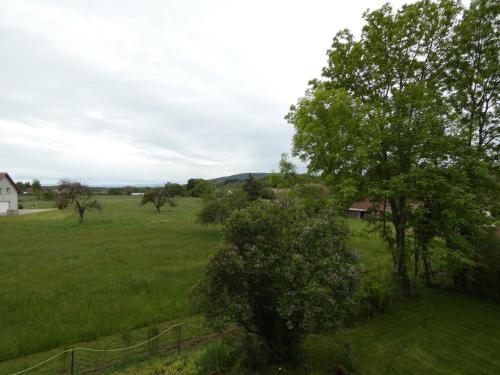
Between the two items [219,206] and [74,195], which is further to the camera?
[74,195]

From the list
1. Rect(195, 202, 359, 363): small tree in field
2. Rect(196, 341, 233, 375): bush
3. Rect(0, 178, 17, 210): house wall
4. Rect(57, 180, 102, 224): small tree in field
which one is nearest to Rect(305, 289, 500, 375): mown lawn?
Rect(195, 202, 359, 363): small tree in field

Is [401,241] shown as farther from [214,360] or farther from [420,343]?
[214,360]

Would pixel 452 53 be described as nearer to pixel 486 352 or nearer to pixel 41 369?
pixel 486 352

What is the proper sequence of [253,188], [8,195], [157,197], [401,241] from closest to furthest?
[401,241] < [253,188] < [8,195] < [157,197]

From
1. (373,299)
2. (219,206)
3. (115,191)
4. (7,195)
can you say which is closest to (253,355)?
(373,299)

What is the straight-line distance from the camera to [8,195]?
52.4 meters

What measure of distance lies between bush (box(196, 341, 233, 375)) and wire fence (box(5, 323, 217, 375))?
1.43 m

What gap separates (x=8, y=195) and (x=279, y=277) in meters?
62.8

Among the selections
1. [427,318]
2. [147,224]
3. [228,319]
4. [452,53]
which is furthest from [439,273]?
[147,224]

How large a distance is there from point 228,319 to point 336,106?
394 inches

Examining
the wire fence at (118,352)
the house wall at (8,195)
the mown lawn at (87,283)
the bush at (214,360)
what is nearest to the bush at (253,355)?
the bush at (214,360)

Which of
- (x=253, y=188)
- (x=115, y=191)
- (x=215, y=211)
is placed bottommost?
(x=215, y=211)

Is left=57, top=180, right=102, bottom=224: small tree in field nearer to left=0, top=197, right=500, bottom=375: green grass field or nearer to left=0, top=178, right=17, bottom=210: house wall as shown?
left=0, top=197, right=500, bottom=375: green grass field

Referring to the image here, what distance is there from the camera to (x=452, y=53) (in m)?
14.4
